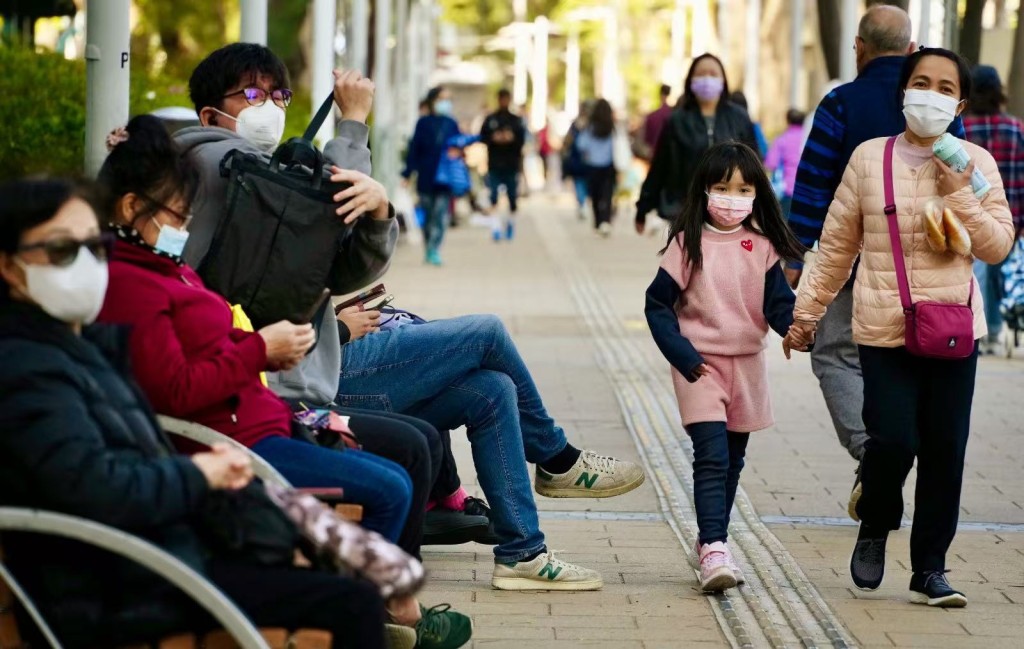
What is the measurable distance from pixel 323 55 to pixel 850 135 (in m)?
8.86

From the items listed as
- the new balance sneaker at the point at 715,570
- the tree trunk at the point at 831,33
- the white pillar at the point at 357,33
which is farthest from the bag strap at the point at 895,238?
the white pillar at the point at 357,33

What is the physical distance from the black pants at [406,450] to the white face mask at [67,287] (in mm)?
1544

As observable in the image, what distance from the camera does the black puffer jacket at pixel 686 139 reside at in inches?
457

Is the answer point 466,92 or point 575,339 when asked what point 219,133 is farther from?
point 466,92

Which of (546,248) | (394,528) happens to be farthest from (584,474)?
(546,248)

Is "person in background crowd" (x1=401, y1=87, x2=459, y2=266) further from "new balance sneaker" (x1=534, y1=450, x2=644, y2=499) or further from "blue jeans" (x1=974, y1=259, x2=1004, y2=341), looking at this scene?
"new balance sneaker" (x1=534, y1=450, x2=644, y2=499)

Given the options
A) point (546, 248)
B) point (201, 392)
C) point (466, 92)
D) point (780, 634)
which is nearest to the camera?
point (201, 392)

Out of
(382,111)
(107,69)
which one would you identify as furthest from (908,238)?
(382,111)

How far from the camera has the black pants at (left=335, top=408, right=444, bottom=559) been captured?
16.4 feet

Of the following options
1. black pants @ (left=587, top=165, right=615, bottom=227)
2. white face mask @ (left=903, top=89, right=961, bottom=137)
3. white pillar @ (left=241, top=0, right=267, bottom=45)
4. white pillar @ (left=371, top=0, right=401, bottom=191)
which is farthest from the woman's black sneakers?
black pants @ (left=587, top=165, right=615, bottom=227)

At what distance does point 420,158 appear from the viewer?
2058 centimetres

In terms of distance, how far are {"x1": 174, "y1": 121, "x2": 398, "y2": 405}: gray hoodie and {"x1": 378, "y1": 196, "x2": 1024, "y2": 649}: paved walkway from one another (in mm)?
909

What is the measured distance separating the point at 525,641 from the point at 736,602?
2.83 feet

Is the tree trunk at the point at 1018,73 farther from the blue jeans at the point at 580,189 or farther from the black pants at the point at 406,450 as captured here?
the black pants at the point at 406,450
